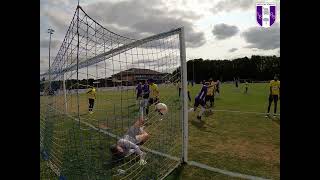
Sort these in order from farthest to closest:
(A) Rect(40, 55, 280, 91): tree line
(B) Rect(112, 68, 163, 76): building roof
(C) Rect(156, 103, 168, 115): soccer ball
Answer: (A) Rect(40, 55, 280, 91): tree line, (C) Rect(156, 103, 168, 115): soccer ball, (B) Rect(112, 68, 163, 76): building roof

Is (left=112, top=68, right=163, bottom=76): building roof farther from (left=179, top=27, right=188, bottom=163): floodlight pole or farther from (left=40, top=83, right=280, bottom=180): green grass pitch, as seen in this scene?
(left=179, top=27, right=188, bottom=163): floodlight pole

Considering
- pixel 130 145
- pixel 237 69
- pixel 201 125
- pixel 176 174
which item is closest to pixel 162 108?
pixel 130 145

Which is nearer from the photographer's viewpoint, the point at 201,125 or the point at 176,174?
the point at 176,174

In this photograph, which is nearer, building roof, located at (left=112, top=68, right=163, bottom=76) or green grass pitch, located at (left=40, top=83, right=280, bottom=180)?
building roof, located at (left=112, top=68, right=163, bottom=76)

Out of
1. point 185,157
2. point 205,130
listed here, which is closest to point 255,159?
point 185,157

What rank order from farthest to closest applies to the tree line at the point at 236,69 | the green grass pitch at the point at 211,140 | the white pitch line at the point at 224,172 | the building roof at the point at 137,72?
the tree line at the point at 236,69
the green grass pitch at the point at 211,140
the white pitch line at the point at 224,172
the building roof at the point at 137,72

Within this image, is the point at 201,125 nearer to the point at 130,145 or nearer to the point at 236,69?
the point at 130,145

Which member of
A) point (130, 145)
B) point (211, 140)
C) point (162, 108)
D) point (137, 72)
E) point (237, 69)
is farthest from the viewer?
point (237, 69)

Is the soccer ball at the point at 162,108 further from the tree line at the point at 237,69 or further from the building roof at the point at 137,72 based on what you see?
the tree line at the point at 237,69

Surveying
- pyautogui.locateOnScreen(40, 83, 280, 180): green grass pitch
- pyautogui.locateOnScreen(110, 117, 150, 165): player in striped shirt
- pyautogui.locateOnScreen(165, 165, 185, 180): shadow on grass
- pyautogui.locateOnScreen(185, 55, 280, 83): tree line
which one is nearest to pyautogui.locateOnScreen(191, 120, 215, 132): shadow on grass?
pyautogui.locateOnScreen(40, 83, 280, 180): green grass pitch

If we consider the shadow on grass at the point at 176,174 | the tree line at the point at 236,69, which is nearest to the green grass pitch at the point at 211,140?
the shadow on grass at the point at 176,174

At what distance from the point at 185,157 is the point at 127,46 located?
10.2 ft
